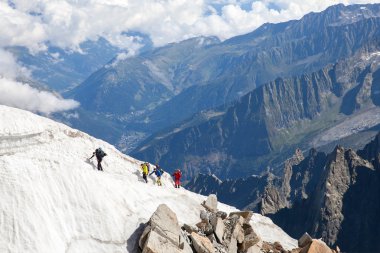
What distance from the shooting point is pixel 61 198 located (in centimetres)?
4209

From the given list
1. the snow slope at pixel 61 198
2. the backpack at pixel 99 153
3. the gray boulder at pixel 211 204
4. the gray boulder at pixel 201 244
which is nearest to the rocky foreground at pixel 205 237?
the gray boulder at pixel 201 244

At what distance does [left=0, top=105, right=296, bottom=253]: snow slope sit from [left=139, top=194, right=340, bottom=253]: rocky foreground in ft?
7.52

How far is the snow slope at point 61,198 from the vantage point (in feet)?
127

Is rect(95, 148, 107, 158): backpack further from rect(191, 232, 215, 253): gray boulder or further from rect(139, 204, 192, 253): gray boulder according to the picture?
rect(191, 232, 215, 253): gray boulder

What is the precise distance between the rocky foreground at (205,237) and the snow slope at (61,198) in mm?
2293

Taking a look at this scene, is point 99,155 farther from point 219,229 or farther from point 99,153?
point 219,229

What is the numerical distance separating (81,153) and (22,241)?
15.7 metres

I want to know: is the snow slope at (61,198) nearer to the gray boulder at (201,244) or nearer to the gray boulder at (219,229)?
the gray boulder at (219,229)

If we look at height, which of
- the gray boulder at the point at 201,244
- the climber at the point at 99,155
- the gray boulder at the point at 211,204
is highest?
the climber at the point at 99,155

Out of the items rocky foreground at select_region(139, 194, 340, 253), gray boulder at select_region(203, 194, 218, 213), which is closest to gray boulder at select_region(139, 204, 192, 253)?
rocky foreground at select_region(139, 194, 340, 253)

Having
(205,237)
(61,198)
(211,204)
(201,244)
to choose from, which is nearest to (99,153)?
(61,198)

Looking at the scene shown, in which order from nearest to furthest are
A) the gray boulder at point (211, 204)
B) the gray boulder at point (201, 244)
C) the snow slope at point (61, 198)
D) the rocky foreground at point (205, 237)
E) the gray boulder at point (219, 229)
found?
the snow slope at point (61, 198) < the rocky foreground at point (205, 237) < the gray boulder at point (201, 244) < the gray boulder at point (219, 229) < the gray boulder at point (211, 204)

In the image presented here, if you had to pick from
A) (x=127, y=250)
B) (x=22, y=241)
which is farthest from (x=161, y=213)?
(x=22, y=241)

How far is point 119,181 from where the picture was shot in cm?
4759
